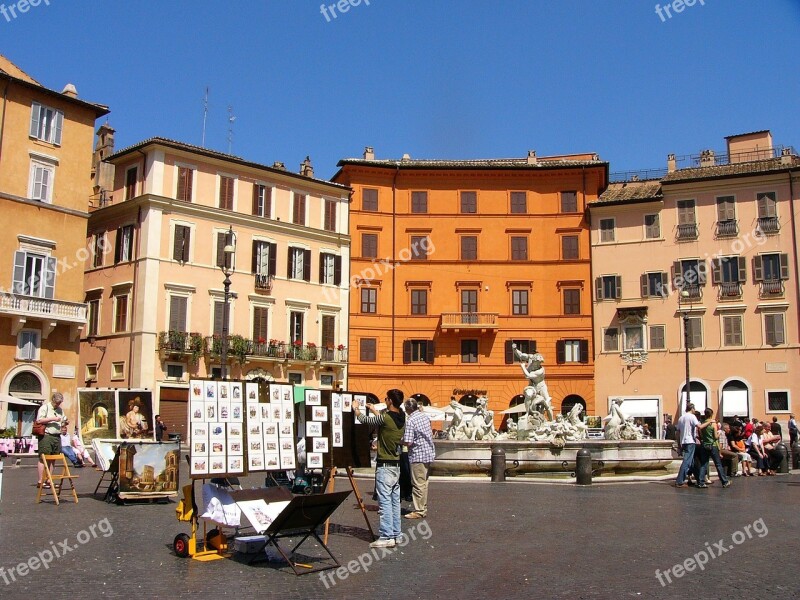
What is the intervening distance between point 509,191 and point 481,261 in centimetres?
465

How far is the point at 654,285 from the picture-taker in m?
47.6

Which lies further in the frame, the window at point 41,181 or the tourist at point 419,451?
the window at point 41,181

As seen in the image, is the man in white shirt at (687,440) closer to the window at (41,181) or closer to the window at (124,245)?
the window at (41,181)

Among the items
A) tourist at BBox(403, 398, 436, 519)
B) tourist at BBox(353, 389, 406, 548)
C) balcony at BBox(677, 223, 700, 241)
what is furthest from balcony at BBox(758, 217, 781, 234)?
tourist at BBox(353, 389, 406, 548)

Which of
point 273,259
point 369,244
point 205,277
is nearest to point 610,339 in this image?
point 369,244

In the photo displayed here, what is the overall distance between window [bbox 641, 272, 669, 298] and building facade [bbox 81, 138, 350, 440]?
1703 cm

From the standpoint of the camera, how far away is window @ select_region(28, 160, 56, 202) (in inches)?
1403

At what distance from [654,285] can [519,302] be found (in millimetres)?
7690

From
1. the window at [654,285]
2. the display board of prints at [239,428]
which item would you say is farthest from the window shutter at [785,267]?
the display board of prints at [239,428]

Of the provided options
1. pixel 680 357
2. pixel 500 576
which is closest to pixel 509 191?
pixel 680 357

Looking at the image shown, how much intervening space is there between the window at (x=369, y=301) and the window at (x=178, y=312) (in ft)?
35.6

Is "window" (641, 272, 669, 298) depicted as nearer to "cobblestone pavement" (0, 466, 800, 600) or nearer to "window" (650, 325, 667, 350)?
"window" (650, 325, 667, 350)

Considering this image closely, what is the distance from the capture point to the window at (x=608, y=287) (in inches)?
1903

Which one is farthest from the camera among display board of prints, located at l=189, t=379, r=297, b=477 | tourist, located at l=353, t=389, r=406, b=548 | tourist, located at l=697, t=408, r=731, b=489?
tourist, located at l=697, t=408, r=731, b=489
